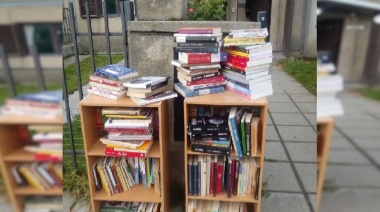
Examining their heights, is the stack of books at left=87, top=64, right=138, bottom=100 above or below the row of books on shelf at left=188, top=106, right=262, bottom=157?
above

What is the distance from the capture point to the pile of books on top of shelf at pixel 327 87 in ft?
1.64

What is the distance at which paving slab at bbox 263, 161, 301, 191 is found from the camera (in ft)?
8.77

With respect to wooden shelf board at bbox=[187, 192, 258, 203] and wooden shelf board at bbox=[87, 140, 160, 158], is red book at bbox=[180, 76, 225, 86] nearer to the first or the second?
wooden shelf board at bbox=[87, 140, 160, 158]

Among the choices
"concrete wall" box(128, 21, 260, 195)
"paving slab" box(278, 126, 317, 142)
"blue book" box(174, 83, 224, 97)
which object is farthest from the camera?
"paving slab" box(278, 126, 317, 142)

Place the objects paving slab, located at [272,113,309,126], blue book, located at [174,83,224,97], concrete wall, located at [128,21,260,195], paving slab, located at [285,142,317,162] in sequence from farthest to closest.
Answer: paving slab, located at [272,113,309,126], paving slab, located at [285,142,317,162], concrete wall, located at [128,21,260,195], blue book, located at [174,83,224,97]

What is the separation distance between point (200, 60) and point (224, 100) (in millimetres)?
283

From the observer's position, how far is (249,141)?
6.16ft

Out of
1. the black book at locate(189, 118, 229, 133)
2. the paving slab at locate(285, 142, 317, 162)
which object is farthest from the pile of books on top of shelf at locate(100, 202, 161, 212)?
the paving slab at locate(285, 142, 317, 162)

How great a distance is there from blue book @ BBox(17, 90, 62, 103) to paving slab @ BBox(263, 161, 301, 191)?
8.05 feet

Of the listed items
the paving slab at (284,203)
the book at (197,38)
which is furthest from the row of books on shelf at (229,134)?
the paving slab at (284,203)

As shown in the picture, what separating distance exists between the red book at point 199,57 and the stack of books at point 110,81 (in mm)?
387

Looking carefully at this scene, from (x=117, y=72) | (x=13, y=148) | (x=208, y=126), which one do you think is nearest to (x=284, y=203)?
(x=208, y=126)

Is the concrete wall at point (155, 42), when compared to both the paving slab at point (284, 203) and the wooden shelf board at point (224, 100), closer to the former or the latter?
the wooden shelf board at point (224, 100)

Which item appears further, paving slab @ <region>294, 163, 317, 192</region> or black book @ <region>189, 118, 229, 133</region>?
paving slab @ <region>294, 163, 317, 192</region>
